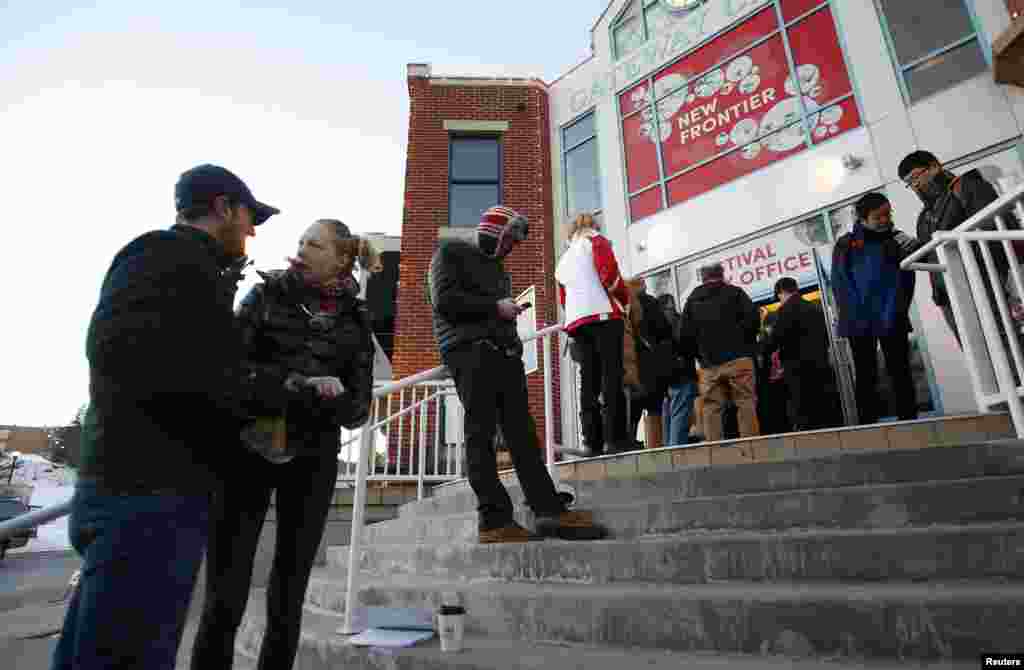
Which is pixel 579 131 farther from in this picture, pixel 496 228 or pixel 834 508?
pixel 834 508

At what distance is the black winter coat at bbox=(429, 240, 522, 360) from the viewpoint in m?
2.85

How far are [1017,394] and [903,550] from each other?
1396 mm

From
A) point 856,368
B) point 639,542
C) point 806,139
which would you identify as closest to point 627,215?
point 806,139

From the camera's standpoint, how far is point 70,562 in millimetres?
10977

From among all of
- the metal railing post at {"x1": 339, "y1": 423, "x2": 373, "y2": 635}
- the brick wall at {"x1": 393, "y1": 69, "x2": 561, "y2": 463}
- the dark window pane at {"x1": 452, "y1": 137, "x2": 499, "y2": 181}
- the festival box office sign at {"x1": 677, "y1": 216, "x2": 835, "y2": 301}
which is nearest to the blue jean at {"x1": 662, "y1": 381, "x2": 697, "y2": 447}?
the festival box office sign at {"x1": 677, "y1": 216, "x2": 835, "y2": 301}

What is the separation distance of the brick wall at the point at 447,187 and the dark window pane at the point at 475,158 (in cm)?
25

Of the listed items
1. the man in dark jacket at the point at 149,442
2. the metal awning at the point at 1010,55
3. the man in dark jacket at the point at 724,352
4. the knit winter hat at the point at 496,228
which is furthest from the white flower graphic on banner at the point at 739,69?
the man in dark jacket at the point at 149,442

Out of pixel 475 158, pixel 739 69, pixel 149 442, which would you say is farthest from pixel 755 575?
pixel 475 158

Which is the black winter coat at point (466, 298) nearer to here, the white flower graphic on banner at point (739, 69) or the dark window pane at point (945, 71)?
the dark window pane at point (945, 71)

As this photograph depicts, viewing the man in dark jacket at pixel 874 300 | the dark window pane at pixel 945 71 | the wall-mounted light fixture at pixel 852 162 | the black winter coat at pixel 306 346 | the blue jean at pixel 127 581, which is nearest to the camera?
the blue jean at pixel 127 581

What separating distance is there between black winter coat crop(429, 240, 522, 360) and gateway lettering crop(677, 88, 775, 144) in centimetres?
632

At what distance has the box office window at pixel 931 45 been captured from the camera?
6.18 meters

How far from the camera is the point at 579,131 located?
10.1 metres

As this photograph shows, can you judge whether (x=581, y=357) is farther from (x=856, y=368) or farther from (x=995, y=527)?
(x=995, y=527)
